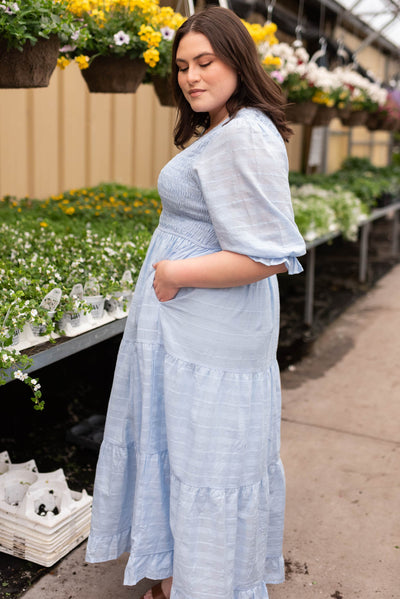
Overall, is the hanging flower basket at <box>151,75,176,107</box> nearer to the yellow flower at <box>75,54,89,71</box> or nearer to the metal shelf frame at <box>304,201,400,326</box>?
the yellow flower at <box>75,54,89,71</box>

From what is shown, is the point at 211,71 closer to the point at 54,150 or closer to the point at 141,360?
the point at 141,360

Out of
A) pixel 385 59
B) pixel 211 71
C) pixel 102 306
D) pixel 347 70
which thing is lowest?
pixel 102 306

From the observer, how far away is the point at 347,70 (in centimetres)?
580

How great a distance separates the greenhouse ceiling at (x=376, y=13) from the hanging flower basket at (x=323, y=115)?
311 cm

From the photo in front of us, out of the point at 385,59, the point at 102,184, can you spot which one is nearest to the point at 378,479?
the point at 102,184

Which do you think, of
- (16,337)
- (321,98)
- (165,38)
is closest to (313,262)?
(321,98)

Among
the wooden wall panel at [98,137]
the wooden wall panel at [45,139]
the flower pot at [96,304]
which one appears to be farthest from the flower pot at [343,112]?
the flower pot at [96,304]

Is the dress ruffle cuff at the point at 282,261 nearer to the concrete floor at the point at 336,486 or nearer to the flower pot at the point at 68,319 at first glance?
the flower pot at the point at 68,319

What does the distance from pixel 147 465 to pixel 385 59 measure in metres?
14.4

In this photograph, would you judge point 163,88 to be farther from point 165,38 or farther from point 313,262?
point 313,262

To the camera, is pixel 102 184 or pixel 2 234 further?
pixel 102 184

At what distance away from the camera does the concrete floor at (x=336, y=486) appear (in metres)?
2.21

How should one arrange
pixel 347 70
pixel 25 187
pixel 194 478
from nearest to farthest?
1. pixel 194 478
2. pixel 25 187
3. pixel 347 70

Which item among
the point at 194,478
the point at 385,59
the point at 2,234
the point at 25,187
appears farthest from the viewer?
the point at 385,59
